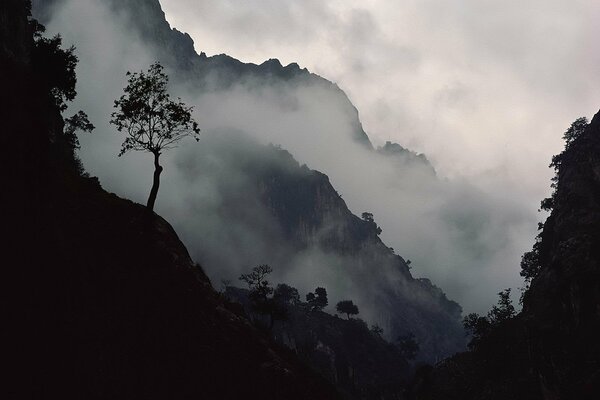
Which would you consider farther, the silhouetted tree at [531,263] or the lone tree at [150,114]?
the silhouetted tree at [531,263]

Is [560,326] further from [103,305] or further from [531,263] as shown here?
[103,305]

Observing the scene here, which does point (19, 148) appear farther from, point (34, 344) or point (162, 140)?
point (162, 140)

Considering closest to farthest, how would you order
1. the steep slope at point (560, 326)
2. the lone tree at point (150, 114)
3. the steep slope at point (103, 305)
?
the steep slope at point (103, 305)
the lone tree at point (150, 114)
the steep slope at point (560, 326)

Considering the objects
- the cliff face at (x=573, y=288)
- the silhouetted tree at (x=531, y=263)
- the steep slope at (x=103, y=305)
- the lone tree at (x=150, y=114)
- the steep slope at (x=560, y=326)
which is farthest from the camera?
the silhouetted tree at (x=531, y=263)

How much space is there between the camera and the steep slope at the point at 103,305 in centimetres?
1984

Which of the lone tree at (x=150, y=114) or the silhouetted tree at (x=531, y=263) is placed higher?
the silhouetted tree at (x=531, y=263)

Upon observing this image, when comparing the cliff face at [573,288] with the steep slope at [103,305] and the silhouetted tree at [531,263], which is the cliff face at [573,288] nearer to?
the silhouetted tree at [531,263]

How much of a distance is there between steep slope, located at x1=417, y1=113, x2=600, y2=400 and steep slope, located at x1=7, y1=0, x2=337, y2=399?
46.4 meters

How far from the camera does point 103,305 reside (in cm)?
2806

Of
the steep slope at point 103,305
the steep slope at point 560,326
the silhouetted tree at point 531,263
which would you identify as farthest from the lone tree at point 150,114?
the silhouetted tree at point 531,263

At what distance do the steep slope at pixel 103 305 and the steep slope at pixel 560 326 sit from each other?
46.4 metres

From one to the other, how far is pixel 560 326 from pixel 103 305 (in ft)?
275

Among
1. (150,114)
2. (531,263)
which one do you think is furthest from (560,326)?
(150,114)

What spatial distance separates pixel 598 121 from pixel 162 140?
398ft
